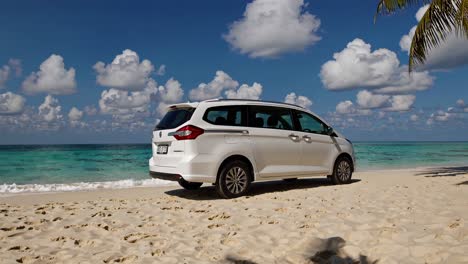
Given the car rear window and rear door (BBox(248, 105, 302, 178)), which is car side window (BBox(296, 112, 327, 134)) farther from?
the car rear window

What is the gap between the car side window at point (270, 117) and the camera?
8.03m

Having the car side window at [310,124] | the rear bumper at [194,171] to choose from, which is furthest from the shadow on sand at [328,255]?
the car side window at [310,124]

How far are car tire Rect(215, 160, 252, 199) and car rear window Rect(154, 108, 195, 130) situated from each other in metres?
1.22

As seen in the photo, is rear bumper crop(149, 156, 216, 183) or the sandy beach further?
rear bumper crop(149, 156, 216, 183)

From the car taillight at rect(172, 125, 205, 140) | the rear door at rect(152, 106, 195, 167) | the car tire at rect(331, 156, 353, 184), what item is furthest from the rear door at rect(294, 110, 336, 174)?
the rear door at rect(152, 106, 195, 167)

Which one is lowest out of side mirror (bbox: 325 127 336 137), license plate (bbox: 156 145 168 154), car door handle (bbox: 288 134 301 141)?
license plate (bbox: 156 145 168 154)

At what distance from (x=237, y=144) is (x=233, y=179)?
2.33 ft

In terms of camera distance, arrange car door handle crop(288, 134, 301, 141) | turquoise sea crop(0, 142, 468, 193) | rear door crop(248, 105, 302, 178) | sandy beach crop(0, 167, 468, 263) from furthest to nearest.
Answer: turquoise sea crop(0, 142, 468, 193) < car door handle crop(288, 134, 301, 141) < rear door crop(248, 105, 302, 178) < sandy beach crop(0, 167, 468, 263)

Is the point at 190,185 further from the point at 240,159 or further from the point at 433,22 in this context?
the point at 433,22

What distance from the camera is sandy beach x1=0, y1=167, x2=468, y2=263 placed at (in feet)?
13.4

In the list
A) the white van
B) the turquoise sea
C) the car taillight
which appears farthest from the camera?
the turquoise sea

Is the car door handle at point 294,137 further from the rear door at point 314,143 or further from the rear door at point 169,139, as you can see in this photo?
the rear door at point 169,139

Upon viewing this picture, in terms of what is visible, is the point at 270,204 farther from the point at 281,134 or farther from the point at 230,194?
the point at 281,134

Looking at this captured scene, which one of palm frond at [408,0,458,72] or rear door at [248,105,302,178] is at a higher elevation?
palm frond at [408,0,458,72]
